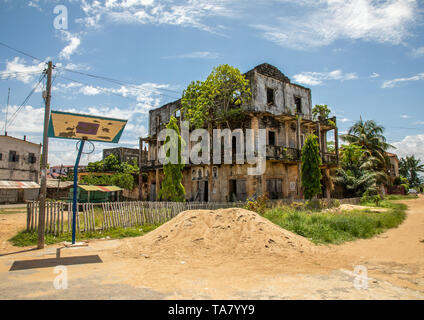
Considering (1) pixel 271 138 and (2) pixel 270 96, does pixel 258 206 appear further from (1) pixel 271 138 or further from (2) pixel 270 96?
(2) pixel 270 96

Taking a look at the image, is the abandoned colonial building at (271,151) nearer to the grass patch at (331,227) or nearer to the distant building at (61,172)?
the grass patch at (331,227)

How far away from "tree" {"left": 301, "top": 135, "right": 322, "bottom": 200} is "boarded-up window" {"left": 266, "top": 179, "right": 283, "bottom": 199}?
2.83m

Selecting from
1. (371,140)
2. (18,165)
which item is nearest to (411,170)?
(371,140)

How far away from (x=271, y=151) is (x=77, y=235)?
44.5 ft

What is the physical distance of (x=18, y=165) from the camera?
33.1 metres

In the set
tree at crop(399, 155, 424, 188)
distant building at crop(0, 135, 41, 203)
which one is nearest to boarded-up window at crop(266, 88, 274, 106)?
distant building at crop(0, 135, 41, 203)

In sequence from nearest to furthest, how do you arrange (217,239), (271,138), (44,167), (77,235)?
(44,167), (217,239), (77,235), (271,138)

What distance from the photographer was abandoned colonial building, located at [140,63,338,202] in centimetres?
1975

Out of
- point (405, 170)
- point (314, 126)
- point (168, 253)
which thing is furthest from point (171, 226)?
point (405, 170)

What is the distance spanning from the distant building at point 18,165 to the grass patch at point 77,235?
77.9 ft

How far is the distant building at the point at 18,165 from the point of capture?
103 feet

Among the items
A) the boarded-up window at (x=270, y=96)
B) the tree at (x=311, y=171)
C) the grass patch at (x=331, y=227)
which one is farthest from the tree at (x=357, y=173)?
the grass patch at (x=331, y=227)
